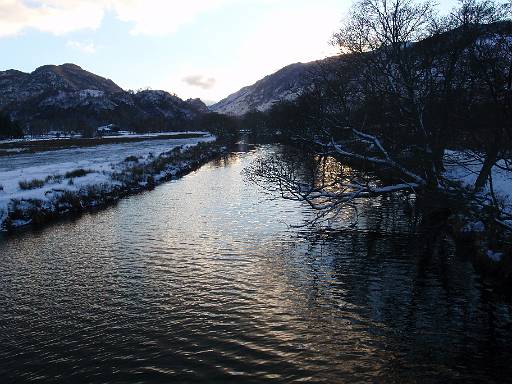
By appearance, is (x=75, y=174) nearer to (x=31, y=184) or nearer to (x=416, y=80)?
(x=31, y=184)

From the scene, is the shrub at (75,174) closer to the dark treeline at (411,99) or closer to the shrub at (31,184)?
the shrub at (31,184)

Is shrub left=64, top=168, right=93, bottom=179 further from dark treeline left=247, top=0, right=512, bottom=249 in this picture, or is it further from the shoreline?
dark treeline left=247, top=0, right=512, bottom=249

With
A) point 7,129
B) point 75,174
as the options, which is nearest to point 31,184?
point 75,174

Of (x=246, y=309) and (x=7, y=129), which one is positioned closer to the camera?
(x=246, y=309)

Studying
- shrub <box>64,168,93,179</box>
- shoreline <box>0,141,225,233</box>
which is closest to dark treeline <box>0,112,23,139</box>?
shoreline <box>0,141,225,233</box>

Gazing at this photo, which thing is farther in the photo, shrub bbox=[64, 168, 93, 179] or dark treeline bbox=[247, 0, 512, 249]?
shrub bbox=[64, 168, 93, 179]

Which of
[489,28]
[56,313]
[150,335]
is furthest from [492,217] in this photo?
[489,28]

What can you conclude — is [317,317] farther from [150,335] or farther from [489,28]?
[489,28]

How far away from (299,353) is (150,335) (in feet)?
15.8

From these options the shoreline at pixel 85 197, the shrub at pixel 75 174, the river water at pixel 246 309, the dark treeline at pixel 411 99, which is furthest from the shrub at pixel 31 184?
the dark treeline at pixel 411 99

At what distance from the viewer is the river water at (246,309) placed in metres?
11.7

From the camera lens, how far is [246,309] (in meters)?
15.2

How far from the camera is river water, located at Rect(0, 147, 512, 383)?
11719 mm

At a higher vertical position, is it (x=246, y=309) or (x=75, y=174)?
(x=75, y=174)
